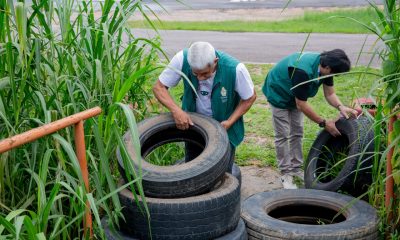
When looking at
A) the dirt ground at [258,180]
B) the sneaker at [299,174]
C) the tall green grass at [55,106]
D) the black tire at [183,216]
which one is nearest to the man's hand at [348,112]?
the sneaker at [299,174]

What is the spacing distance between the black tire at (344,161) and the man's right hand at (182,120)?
1190 mm

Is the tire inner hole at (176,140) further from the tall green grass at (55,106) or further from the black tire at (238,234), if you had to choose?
the black tire at (238,234)

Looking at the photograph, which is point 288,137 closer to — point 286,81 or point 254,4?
point 286,81

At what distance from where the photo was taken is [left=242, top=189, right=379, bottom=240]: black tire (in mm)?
4297

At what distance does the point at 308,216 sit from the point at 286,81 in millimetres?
1321

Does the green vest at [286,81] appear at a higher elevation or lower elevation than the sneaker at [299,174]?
higher

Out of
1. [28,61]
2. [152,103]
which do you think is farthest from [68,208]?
[152,103]

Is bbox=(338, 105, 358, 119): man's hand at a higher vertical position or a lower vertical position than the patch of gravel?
higher

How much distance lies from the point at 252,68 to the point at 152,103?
5.65 metres

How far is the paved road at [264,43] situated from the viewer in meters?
12.6

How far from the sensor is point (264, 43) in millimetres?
14344

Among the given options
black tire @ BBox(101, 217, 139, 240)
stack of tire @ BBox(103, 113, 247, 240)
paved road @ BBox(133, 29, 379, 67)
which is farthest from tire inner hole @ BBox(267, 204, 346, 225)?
paved road @ BBox(133, 29, 379, 67)

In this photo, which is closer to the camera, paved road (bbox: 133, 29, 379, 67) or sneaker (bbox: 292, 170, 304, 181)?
sneaker (bbox: 292, 170, 304, 181)

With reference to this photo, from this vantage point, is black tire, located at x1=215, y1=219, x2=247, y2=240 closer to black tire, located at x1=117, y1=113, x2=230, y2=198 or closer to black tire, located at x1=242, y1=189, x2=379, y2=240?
black tire, located at x1=242, y1=189, x2=379, y2=240
